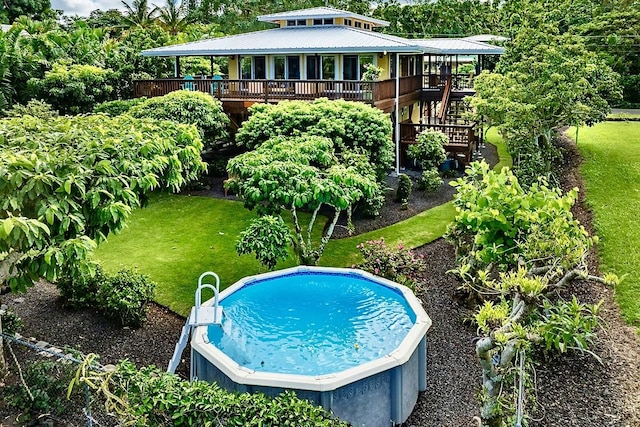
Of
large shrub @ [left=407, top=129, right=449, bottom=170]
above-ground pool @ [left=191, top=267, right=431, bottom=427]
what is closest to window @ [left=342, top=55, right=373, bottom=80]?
large shrub @ [left=407, top=129, right=449, bottom=170]

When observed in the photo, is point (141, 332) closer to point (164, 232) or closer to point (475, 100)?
point (164, 232)

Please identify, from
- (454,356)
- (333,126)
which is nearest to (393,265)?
(454,356)

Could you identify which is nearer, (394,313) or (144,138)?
(144,138)

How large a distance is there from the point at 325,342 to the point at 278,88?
47.7 ft

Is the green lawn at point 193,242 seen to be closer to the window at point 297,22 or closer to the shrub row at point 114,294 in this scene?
the shrub row at point 114,294

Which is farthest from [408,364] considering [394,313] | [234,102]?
[234,102]

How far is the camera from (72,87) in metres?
22.9

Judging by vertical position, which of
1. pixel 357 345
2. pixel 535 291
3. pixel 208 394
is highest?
pixel 535 291

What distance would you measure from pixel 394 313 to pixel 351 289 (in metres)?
1.37

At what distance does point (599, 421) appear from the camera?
877cm

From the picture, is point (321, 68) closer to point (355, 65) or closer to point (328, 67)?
point (355, 65)

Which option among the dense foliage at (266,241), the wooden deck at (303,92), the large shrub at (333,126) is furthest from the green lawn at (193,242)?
the wooden deck at (303,92)

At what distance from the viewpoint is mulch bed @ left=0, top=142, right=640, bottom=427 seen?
29.6ft

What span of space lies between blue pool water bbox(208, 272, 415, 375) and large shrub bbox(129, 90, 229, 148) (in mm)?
8991
